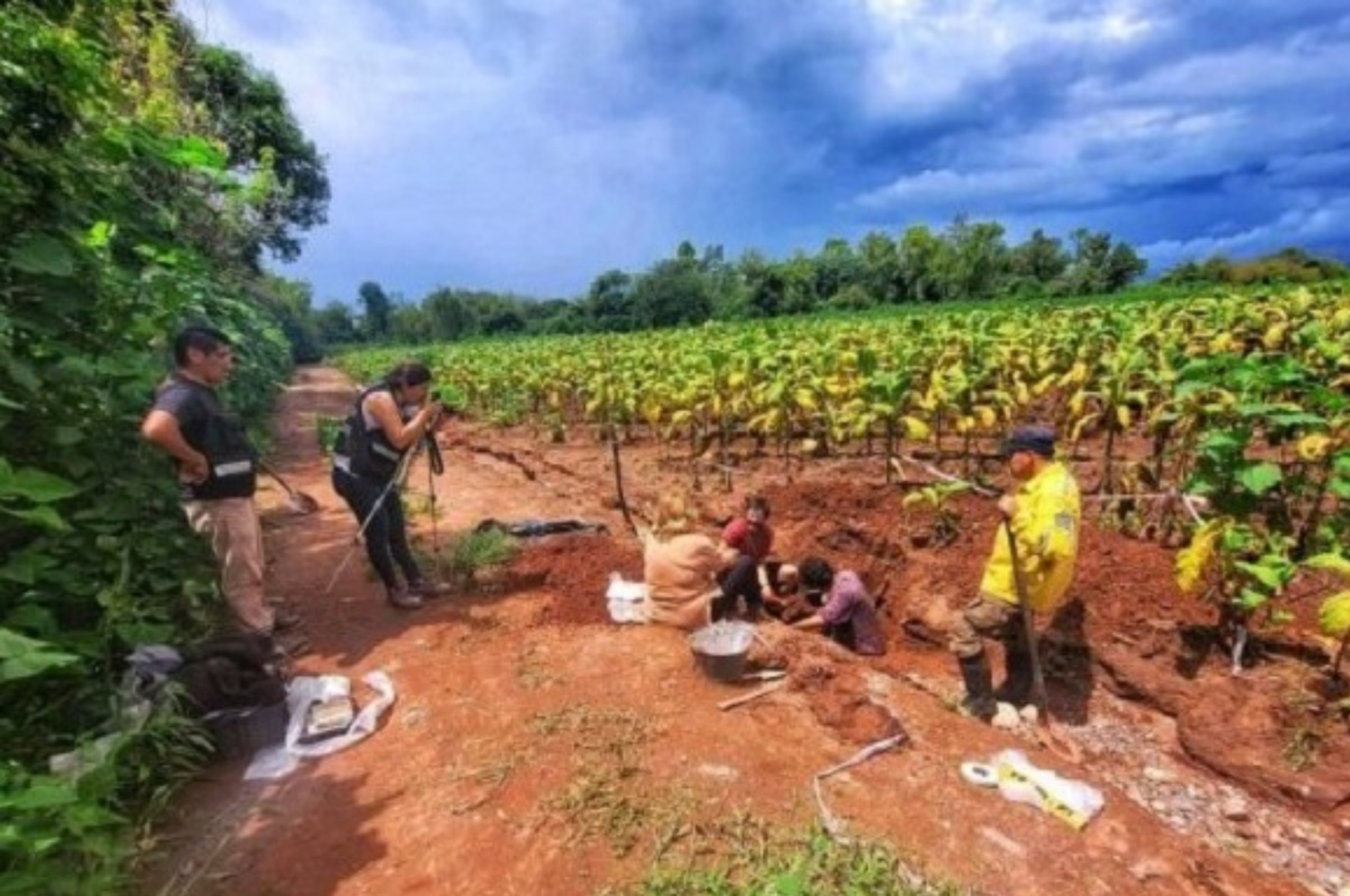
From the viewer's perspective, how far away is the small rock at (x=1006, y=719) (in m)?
4.80

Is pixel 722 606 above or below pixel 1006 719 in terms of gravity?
above

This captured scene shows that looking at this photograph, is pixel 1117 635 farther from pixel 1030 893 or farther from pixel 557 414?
pixel 557 414

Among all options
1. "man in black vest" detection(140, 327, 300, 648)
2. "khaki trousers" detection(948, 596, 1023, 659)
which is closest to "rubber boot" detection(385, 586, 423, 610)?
"man in black vest" detection(140, 327, 300, 648)

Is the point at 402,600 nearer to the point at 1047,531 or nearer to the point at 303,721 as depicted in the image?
the point at 303,721

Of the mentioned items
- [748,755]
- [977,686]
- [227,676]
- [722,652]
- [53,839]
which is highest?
[53,839]

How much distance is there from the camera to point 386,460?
5.89 meters

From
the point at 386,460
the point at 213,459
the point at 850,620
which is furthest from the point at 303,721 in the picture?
the point at 850,620

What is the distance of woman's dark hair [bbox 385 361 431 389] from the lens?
5645 mm

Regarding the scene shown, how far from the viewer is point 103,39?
17.0 ft

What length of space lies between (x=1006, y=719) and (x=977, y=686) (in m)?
0.24

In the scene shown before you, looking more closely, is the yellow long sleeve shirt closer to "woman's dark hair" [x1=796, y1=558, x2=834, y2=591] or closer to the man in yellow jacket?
the man in yellow jacket

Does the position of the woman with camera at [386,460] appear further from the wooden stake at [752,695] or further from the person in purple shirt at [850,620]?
the person in purple shirt at [850,620]

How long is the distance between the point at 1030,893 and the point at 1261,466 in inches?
118

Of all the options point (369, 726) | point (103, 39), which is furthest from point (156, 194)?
point (369, 726)
